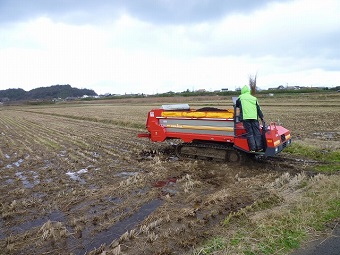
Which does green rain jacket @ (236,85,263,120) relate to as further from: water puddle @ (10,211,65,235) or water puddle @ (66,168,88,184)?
water puddle @ (10,211,65,235)

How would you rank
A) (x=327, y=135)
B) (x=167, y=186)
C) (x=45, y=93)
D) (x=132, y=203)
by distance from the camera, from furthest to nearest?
(x=45, y=93) → (x=327, y=135) → (x=167, y=186) → (x=132, y=203)

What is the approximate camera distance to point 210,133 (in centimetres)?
860

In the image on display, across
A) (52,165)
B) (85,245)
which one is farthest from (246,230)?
(52,165)

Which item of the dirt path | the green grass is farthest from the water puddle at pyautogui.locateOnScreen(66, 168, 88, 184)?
the dirt path

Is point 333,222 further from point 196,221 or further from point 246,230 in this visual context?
point 196,221

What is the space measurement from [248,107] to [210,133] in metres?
1.61

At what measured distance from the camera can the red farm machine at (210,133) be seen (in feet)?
25.5

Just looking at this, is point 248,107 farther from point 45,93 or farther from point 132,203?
point 45,93

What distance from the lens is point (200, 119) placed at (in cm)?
870

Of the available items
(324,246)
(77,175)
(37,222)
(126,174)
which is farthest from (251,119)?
(37,222)

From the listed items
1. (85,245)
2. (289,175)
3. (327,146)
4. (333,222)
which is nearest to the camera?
(85,245)

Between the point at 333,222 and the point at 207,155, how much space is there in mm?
4702

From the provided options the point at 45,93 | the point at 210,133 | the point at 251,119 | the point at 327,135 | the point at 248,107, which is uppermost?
the point at 45,93

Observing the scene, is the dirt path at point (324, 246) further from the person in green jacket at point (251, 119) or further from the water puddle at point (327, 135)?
the water puddle at point (327, 135)
